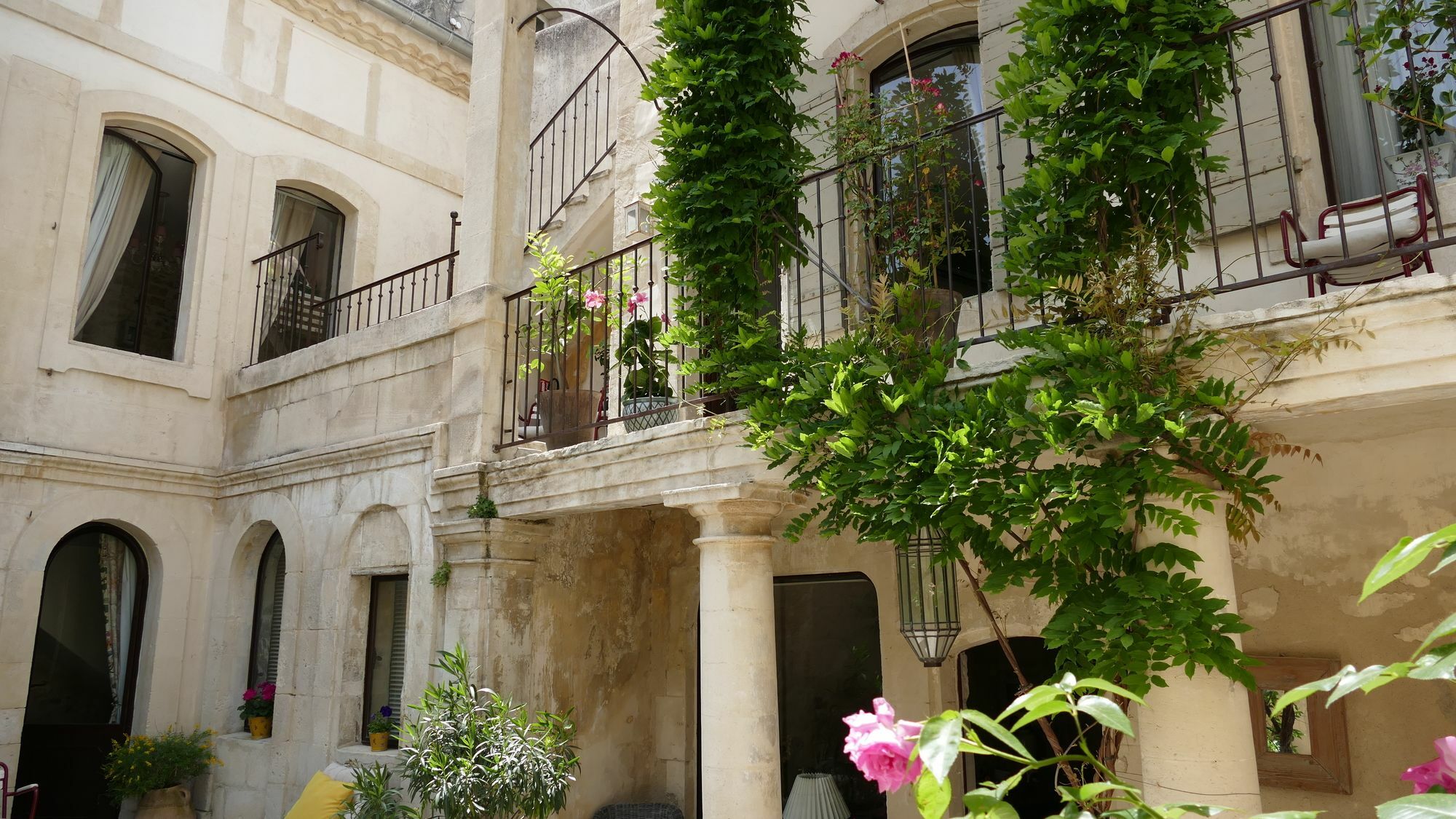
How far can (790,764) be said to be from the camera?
23.1ft

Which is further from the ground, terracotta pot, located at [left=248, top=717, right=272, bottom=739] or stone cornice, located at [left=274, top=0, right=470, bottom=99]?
stone cornice, located at [left=274, top=0, right=470, bottom=99]

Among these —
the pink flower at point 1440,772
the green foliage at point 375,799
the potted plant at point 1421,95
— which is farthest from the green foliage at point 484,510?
the pink flower at point 1440,772

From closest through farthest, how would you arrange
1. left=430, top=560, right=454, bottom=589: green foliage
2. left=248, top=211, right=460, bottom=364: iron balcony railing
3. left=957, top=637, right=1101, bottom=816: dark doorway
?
1. left=957, top=637, right=1101, bottom=816: dark doorway
2. left=430, top=560, right=454, bottom=589: green foliage
3. left=248, top=211, right=460, bottom=364: iron balcony railing

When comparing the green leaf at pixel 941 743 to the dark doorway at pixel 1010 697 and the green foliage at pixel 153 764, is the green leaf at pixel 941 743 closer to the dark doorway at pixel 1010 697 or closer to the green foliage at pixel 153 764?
the dark doorway at pixel 1010 697

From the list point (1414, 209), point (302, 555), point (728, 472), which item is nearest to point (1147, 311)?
point (1414, 209)

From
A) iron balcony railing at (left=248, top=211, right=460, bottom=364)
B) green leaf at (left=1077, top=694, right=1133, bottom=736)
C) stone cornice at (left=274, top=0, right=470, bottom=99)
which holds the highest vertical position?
stone cornice at (left=274, top=0, right=470, bottom=99)

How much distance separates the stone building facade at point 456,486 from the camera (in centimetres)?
486

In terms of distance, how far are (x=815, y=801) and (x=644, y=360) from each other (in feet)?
9.67

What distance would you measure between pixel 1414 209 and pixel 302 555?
7.53 meters

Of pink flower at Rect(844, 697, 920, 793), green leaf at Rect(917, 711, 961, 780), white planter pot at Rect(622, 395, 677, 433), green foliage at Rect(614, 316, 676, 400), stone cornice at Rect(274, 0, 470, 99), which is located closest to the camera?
green leaf at Rect(917, 711, 961, 780)

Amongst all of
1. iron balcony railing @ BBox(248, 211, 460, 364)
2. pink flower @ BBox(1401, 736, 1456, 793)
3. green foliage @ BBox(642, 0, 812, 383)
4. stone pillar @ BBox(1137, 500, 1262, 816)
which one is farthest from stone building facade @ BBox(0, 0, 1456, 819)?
pink flower @ BBox(1401, 736, 1456, 793)

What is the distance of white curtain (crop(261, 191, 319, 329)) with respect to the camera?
10102mm

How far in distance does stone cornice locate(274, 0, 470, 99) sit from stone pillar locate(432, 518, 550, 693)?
732cm

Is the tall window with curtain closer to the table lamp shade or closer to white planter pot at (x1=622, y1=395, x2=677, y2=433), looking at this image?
white planter pot at (x1=622, y1=395, x2=677, y2=433)
